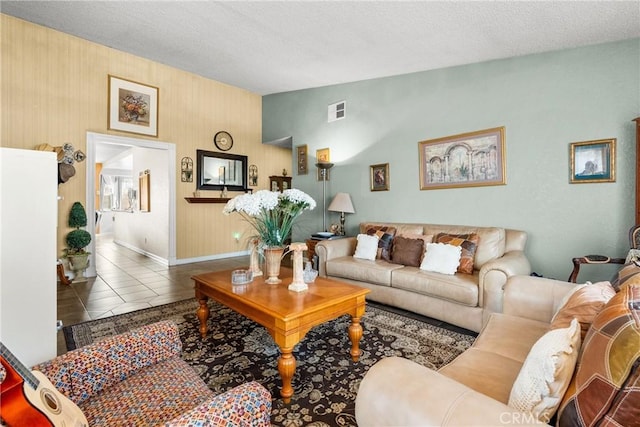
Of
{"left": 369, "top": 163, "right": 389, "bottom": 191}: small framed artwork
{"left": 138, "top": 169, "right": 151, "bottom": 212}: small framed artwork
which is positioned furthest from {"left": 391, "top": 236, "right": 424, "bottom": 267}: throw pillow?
{"left": 138, "top": 169, "right": 151, "bottom": 212}: small framed artwork

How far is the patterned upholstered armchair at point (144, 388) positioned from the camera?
80 cm

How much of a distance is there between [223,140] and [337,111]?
8.23 ft

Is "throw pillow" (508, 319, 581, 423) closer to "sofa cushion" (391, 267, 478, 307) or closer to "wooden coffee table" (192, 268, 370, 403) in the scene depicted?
"wooden coffee table" (192, 268, 370, 403)

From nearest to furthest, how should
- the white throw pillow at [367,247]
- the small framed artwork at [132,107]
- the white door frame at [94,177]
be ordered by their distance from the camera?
the white throw pillow at [367,247], the white door frame at [94,177], the small framed artwork at [132,107]

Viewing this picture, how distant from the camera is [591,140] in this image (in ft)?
8.98

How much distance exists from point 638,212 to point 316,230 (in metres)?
3.83

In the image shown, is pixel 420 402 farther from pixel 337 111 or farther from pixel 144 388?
pixel 337 111

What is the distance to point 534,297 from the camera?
5.52 ft

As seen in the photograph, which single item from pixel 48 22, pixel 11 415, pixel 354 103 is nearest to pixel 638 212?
pixel 354 103

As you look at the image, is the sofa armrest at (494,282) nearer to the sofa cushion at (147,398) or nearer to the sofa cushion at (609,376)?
the sofa cushion at (609,376)

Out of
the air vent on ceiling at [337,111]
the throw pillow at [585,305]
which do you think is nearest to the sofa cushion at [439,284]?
the throw pillow at [585,305]

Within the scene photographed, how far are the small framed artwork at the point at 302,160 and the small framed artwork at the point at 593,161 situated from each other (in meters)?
3.63

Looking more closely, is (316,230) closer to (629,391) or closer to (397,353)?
(397,353)

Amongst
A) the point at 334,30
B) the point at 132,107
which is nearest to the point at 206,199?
the point at 132,107
